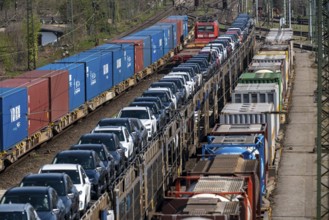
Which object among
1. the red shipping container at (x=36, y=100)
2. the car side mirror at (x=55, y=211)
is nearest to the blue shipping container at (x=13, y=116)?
the red shipping container at (x=36, y=100)

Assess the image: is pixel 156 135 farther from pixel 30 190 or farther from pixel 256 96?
pixel 30 190

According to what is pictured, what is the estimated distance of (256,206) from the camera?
23297 mm

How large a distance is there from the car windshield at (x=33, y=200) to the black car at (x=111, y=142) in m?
6.62

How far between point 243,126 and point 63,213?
11.6 meters

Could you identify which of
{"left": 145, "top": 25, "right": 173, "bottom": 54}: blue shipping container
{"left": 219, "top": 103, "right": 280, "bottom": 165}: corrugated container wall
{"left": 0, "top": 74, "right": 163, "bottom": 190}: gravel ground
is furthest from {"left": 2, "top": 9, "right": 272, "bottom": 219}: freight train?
{"left": 219, "top": 103, "right": 280, "bottom": 165}: corrugated container wall

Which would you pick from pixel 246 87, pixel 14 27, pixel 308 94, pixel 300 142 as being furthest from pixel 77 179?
pixel 14 27

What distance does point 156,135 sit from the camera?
→ 28328 mm

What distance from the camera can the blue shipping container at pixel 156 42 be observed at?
67.8 metres

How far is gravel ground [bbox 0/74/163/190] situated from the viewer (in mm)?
34156

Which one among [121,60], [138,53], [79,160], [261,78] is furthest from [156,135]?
[138,53]

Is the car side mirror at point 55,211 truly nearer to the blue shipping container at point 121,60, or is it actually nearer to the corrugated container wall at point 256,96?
the corrugated container wall at point 256,96

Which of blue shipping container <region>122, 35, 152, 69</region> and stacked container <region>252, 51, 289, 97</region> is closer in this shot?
stacked container <region>252, 51, 289, 97</region>

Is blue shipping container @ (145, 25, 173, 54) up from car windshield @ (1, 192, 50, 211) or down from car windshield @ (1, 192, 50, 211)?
up

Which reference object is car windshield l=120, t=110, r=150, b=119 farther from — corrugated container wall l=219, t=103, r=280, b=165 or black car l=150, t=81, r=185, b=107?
black car l=150, t=81, r=185, b=107
